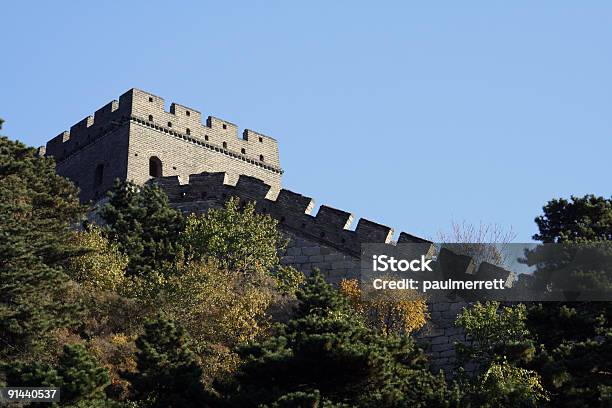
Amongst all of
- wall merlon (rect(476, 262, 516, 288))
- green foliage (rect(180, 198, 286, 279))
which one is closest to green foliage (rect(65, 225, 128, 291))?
green foliage (rect(180, 198, 286, 279))

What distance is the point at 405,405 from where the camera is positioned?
23.3m

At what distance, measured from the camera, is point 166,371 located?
24125 millimetres

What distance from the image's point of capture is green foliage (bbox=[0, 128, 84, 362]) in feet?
85.0

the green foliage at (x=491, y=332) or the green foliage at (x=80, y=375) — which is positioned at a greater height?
the green foliage at (x=491, y=332)

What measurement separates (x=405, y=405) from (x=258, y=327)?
6.57m

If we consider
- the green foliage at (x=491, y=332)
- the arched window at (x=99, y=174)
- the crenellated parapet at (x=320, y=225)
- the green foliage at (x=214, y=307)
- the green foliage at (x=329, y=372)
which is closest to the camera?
the green foliage at (x=329, y=372)

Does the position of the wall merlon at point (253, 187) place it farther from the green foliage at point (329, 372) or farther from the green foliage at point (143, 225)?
the green foliage at point (329, 372)

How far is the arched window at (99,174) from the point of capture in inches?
1686

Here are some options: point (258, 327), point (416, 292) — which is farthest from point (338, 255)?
point (258, 327)

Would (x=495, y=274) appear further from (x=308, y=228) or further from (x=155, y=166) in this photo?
(x=155, y=166)

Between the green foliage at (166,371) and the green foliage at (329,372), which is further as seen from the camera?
the green foliage at (166,371)

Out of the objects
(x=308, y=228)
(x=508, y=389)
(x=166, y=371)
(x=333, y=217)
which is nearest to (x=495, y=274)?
(x=333, y=217)

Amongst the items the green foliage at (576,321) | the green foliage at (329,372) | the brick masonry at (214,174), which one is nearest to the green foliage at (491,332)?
the green foliage at (576,321)

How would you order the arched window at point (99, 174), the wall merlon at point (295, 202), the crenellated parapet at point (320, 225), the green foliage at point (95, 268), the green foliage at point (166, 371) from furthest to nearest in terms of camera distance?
the arched window at point (99, 174), the wall merlon at point (295, 202), the crenellated parapet at point (320, 225), the green foliage at point (95, 268), the green foliage at point (166, 371)
